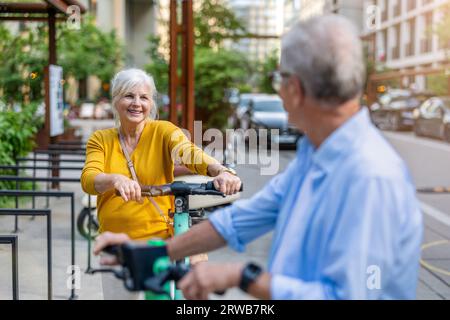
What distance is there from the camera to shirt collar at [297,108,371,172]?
65.5 inches

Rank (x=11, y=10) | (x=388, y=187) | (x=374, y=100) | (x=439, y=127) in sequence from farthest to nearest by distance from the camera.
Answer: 1. (x=374, y=100)
2. (x=439, y=127)
3. (x=11, y=10)
4. (x=388, y=187)

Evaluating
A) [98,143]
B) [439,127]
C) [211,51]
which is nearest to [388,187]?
[98,143]

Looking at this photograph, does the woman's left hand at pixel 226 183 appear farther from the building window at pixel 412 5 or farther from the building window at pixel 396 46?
the building window at pixel 396 46

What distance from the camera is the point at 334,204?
5.33 ft

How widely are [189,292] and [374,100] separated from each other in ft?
129

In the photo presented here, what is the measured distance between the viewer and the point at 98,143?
11.0ft

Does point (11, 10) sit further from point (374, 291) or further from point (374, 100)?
point (374, 100)

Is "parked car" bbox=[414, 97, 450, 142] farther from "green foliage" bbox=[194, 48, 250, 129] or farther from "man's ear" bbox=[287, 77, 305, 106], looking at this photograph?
"man's ear" bbox=[287, 77, 305, 106]

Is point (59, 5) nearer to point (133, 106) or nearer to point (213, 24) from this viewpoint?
point (133, 106)

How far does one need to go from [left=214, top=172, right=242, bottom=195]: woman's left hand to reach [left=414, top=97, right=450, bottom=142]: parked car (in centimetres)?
2286

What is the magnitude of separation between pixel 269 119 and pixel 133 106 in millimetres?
20288

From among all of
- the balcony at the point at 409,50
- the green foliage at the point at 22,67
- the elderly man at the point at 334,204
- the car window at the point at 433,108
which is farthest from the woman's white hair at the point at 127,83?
the balcony at the point at 409,50

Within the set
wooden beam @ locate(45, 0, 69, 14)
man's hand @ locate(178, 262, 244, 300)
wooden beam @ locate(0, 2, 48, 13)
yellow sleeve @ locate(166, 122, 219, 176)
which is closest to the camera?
man's hand @ locate(178, 262, 244, 300)

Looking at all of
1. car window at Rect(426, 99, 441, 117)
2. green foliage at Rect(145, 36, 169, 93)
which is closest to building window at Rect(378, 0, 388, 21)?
car window at Rect(426, 99, 441, 117)
